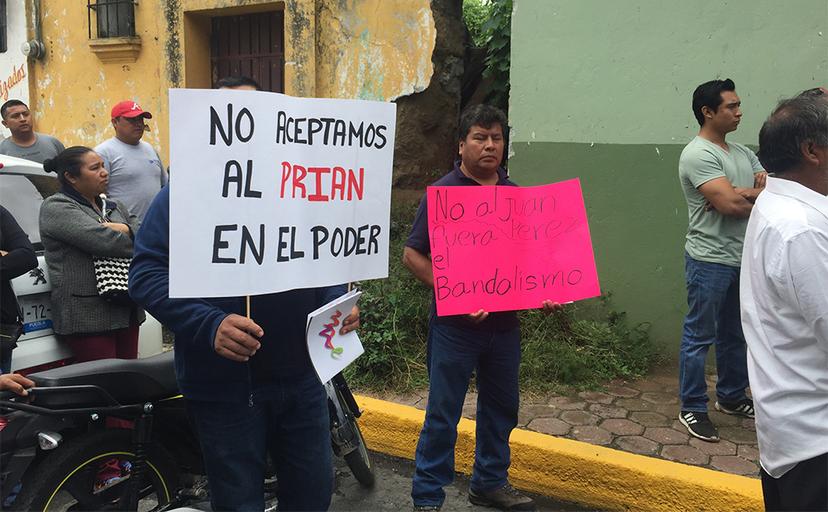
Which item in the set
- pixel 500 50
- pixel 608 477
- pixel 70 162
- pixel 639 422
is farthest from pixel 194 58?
pixel 608 477

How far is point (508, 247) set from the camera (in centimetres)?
305

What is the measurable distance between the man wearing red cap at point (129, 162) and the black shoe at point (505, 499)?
3.60m

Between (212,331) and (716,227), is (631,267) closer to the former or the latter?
(716,227)

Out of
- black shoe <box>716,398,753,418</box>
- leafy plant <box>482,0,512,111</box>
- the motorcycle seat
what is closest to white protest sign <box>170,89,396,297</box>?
the motorcycle seat

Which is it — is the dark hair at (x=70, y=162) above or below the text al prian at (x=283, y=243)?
above

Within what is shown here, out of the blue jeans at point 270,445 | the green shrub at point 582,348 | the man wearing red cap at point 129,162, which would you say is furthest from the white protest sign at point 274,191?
the man wearing red cap at point 129,162

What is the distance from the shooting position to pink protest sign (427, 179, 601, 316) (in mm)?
2928

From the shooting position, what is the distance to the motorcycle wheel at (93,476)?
250 cm

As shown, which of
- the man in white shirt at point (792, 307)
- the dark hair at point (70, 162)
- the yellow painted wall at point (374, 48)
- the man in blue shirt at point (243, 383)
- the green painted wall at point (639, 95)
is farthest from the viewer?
the yellow painted wall at point (374, 48)

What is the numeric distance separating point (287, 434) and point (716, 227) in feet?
9.01

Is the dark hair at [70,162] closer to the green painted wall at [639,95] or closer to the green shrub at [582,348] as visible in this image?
the green shrub at [582,348]

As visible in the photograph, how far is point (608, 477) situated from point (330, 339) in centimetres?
198

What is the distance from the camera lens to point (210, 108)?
195 centimetres

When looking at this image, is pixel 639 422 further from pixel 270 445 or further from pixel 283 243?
pixel 283 243
